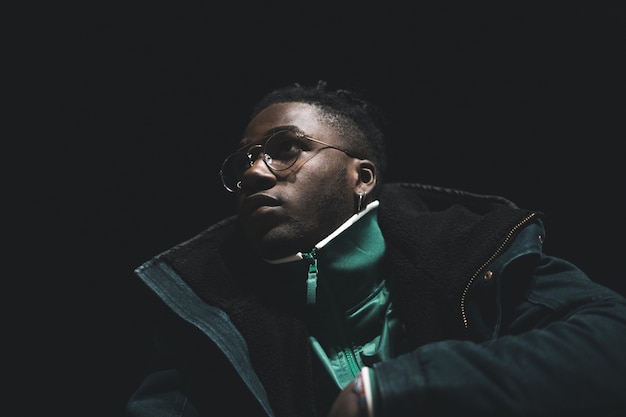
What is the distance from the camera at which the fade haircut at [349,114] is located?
1579mm

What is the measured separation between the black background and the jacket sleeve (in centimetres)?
75

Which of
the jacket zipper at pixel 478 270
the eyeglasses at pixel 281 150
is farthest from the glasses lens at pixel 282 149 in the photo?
the jacket zipper at pixel 478 270

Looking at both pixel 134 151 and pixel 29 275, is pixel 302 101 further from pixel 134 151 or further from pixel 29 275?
pixel 29 275

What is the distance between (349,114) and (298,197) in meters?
0.39

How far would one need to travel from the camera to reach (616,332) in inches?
39.9

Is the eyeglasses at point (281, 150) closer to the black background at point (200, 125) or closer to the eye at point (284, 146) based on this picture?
the eye at point (284, 146)

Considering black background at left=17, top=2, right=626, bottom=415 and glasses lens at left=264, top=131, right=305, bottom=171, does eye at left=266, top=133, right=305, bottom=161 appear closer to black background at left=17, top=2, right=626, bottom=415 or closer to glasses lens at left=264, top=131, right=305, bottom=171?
glasses lens at left=264, top=131, right=305, bottom=171

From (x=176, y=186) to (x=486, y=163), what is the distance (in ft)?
3.32

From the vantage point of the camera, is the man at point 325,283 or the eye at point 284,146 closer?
the man at point 325,283

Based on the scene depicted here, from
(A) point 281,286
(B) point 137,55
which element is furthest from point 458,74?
(B) point 137,55

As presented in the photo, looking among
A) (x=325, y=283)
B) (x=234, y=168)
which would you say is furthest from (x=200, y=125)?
(x=325, y=283)

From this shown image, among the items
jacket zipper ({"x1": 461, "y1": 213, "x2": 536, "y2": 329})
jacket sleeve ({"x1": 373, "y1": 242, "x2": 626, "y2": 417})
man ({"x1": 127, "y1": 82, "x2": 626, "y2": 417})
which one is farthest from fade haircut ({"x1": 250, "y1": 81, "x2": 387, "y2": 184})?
jacket sleeve ({"x1": 373, "y1": 242, "x2": 626, "y2": 417})

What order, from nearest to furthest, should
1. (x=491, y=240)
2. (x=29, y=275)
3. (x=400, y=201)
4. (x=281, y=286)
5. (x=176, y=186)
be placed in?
(x=491, y=240), (x=281, y=286), (x=400, y=201), (x=29, y=275), (x=176, y=186)

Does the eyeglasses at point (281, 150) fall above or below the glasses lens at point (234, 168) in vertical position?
above
